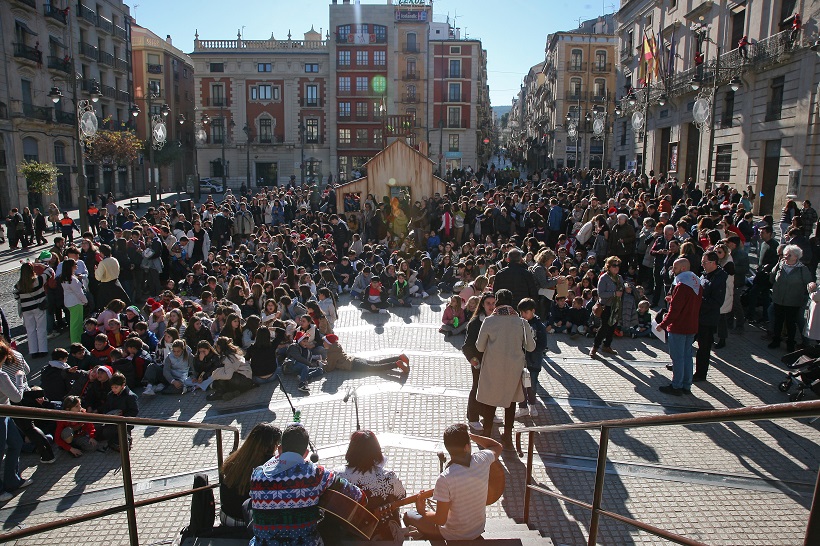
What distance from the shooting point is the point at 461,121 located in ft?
187

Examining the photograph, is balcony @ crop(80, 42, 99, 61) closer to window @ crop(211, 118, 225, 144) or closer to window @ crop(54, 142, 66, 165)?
window @ crop(54, 142, 66, 165)

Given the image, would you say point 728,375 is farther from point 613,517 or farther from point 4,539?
point 4,539

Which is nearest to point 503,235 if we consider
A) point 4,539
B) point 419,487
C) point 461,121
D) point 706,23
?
point 419,487

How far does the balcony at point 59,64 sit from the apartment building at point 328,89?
17.9m

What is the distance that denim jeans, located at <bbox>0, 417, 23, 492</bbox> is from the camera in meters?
5.87

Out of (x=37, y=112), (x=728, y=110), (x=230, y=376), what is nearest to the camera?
(x=230, y=376)

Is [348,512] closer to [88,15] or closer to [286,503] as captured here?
[286,503]

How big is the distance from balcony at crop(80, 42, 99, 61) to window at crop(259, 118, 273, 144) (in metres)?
16.6

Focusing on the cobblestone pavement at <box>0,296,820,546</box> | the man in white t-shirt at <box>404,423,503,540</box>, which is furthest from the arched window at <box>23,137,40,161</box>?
the man in white t-shirt at <box>404,423,503,540</box>

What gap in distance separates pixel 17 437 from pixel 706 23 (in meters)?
30.5

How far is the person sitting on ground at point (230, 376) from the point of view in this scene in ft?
28.5

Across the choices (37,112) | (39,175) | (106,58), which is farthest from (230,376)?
(106,58)

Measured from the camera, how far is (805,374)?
24.8 ft

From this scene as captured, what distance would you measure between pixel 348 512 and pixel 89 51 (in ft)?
148
